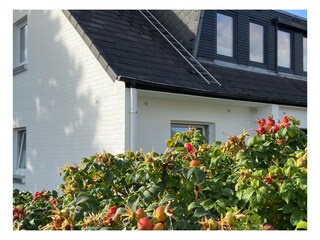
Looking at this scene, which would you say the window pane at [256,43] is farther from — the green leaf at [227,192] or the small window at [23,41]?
the green leaf at [227,192]

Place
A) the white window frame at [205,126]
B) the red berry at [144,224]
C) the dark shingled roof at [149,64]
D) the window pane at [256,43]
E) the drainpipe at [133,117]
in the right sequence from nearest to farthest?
the red berry at [144,224] → the drainpipe at [133,117] → the dark shingled roof at [149,64] → the white window frame at [205,126] → the window pane at [256,43]

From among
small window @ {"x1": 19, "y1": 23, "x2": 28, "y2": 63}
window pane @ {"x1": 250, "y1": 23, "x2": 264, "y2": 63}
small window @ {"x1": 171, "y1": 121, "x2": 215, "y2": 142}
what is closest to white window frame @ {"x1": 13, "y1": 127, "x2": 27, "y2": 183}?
small window @ {"x1": 19, "y1": 23, "x2": 28, "y2": 63}

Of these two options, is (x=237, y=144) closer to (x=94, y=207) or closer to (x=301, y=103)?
(x=94, y=207)

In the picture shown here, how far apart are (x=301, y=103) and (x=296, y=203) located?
7.89 metres

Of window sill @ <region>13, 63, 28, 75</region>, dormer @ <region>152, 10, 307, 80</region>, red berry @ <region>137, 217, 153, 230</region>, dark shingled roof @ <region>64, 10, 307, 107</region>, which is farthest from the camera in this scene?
window sill @ <region>13, 63, 28, 75</region>

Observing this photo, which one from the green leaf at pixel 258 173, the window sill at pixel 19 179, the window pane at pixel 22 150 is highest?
the green leaf at pixel 258 173

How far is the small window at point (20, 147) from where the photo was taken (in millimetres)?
10297

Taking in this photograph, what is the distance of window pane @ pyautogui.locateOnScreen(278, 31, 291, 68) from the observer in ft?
38.2

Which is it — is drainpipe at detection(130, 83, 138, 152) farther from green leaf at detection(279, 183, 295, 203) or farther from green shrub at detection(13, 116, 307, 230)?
green leaf at detection(279, 183, 295, 203)

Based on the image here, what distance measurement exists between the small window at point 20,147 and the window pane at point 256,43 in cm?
599

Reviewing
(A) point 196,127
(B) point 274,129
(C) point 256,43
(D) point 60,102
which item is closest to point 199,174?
(B) point 274,129

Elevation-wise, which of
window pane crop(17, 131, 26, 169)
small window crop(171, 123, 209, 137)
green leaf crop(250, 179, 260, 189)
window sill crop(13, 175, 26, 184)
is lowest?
window sill crop(13, 175, 26, 184)

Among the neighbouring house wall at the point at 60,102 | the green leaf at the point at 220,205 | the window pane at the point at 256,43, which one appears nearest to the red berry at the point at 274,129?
the green leaf at the point at 220,205

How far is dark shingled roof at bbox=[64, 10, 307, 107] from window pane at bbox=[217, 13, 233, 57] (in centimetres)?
59
